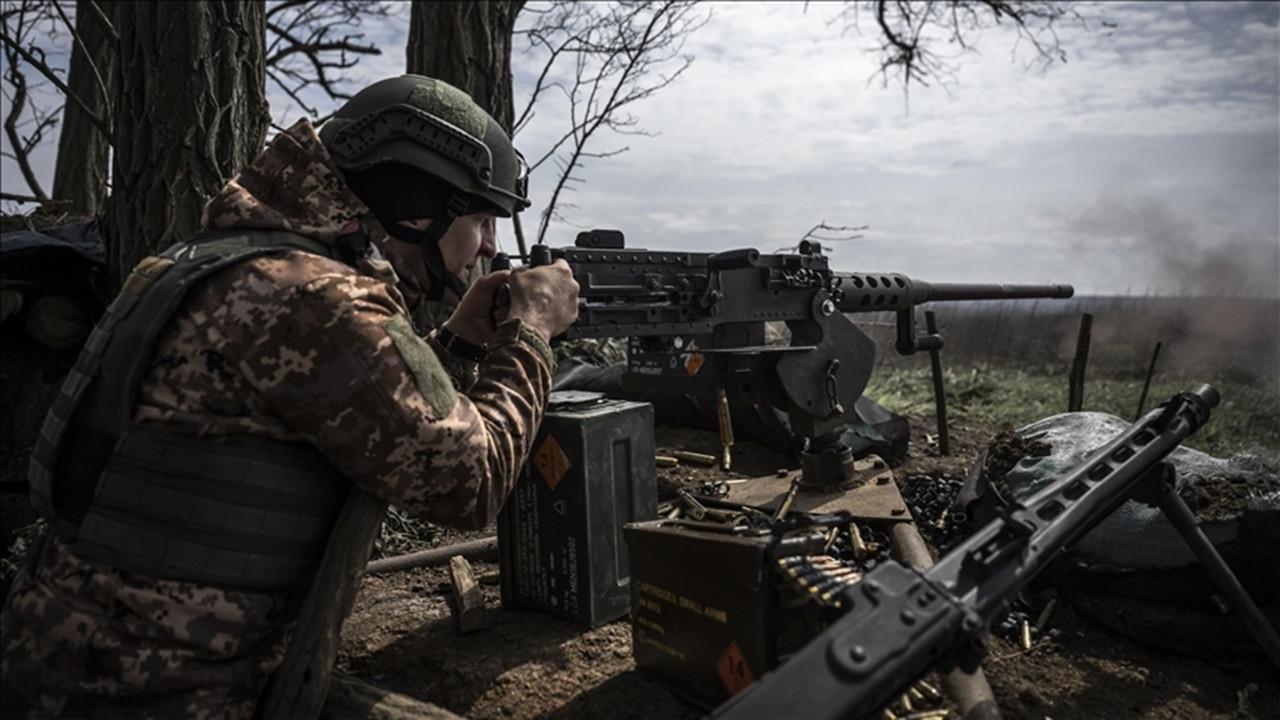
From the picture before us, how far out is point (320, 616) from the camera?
2586 mm

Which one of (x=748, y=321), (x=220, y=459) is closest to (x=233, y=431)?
(x=220, y=459)

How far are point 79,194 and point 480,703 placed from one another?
943cm

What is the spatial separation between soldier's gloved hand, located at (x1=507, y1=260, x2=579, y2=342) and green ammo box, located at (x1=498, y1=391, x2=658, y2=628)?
0.76 m

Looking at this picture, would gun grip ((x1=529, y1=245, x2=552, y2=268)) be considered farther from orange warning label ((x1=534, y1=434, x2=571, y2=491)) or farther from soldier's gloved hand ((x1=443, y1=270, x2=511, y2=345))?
orange warning label ((x1=534, y1=434, x2=571, y2=491))

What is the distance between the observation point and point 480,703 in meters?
3.37

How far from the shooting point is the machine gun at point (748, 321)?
13.5ft

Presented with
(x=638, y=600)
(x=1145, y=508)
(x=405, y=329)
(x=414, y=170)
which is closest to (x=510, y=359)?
(x=405, y=329)

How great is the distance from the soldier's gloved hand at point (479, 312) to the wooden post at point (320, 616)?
98 cm

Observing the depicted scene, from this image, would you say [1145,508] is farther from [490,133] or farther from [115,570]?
[115,570]

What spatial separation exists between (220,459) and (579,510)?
70.4 inches

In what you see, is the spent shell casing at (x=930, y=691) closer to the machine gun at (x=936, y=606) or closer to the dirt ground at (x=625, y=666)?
the dirt ground at (x=625, y=666)

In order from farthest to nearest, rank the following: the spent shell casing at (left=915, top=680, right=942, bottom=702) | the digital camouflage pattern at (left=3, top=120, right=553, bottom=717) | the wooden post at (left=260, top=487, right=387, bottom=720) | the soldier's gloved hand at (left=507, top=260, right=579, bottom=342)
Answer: the spent shell casing at (left=915, top=680, right=942, bottom=702)
the soldier's gloved hand at (left=507, top=260, right=579, bottom=342)
the wooden post at (left=260, top=487, right=387, bottom=720)
the digital camouflage pattern at (left=3, top=120, right=553, bottom=717)

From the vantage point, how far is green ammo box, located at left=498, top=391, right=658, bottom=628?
3875 mm

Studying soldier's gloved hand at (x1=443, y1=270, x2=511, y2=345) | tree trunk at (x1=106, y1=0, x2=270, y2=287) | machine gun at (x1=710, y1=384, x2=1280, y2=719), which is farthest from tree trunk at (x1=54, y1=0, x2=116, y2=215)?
machine gun at (x1=710, y1=384, x2=1280, y2=719)
